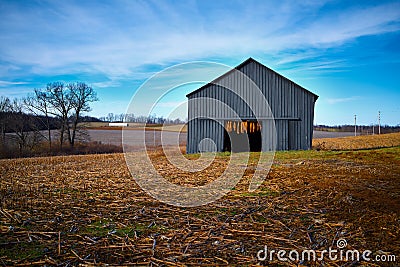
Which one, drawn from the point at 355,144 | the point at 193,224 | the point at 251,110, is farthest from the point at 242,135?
the point at 193,224

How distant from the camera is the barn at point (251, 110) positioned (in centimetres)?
1895

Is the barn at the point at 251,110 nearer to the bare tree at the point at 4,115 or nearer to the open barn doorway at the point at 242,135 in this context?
the open barn doorway at the point at 242,135

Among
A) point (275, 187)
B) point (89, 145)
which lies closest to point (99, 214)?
point (275, 187)

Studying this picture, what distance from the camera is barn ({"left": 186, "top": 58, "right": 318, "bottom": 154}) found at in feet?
62.2

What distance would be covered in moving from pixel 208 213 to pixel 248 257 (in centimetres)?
189

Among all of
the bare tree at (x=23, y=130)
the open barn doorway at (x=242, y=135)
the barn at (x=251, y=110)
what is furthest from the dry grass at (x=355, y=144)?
the bare tree at (x=23, y=130)

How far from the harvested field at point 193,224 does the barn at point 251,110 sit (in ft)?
36.7

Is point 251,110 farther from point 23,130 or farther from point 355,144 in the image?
point 23,130

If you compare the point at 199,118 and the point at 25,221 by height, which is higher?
the point at 199,118

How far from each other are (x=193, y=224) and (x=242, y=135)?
16.1 meters

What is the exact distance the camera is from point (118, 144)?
3578cm

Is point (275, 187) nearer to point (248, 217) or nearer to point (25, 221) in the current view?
point (248, 217)

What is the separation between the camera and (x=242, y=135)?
20.6 m

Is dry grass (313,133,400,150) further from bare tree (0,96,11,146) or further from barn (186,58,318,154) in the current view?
bare tree (0,96,11,146)
